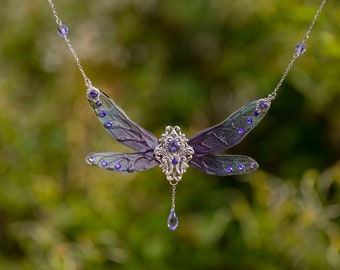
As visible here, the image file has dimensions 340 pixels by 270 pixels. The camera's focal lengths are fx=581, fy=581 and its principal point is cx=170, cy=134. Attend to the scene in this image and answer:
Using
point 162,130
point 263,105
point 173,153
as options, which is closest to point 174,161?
point 173,153

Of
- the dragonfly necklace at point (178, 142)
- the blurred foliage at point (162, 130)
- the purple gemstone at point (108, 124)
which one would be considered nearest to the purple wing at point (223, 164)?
the dragonfly necklace at point (178, 142)

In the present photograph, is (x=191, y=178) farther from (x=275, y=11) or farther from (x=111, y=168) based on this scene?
(x=111, y=168)

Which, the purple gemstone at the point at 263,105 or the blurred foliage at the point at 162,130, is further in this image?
the blurred foliage at the point at 162,130

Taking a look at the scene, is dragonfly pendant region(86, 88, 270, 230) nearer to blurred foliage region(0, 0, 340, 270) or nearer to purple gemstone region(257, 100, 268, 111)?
purple gemstone region(257, 100, 268, 111)

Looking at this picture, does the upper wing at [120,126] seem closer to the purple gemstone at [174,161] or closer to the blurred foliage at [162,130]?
the purple gemstone at [174,161]

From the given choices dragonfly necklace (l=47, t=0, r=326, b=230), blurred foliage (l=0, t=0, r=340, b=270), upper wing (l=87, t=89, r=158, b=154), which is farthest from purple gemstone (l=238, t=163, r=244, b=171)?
blurred foliage (l=0, t=0, r=340, b=270)

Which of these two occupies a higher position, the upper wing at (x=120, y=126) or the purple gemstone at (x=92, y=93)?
the purple gemstone at (x=92, y=93)

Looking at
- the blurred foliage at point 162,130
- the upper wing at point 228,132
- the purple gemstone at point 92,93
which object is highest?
the blurred foliage at point 162,130

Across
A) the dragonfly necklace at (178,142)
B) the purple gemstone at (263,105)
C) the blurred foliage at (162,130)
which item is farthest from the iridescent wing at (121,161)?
the blurred foliage at (162,130)

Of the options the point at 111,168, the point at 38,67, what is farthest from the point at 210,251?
the point at 38,67
